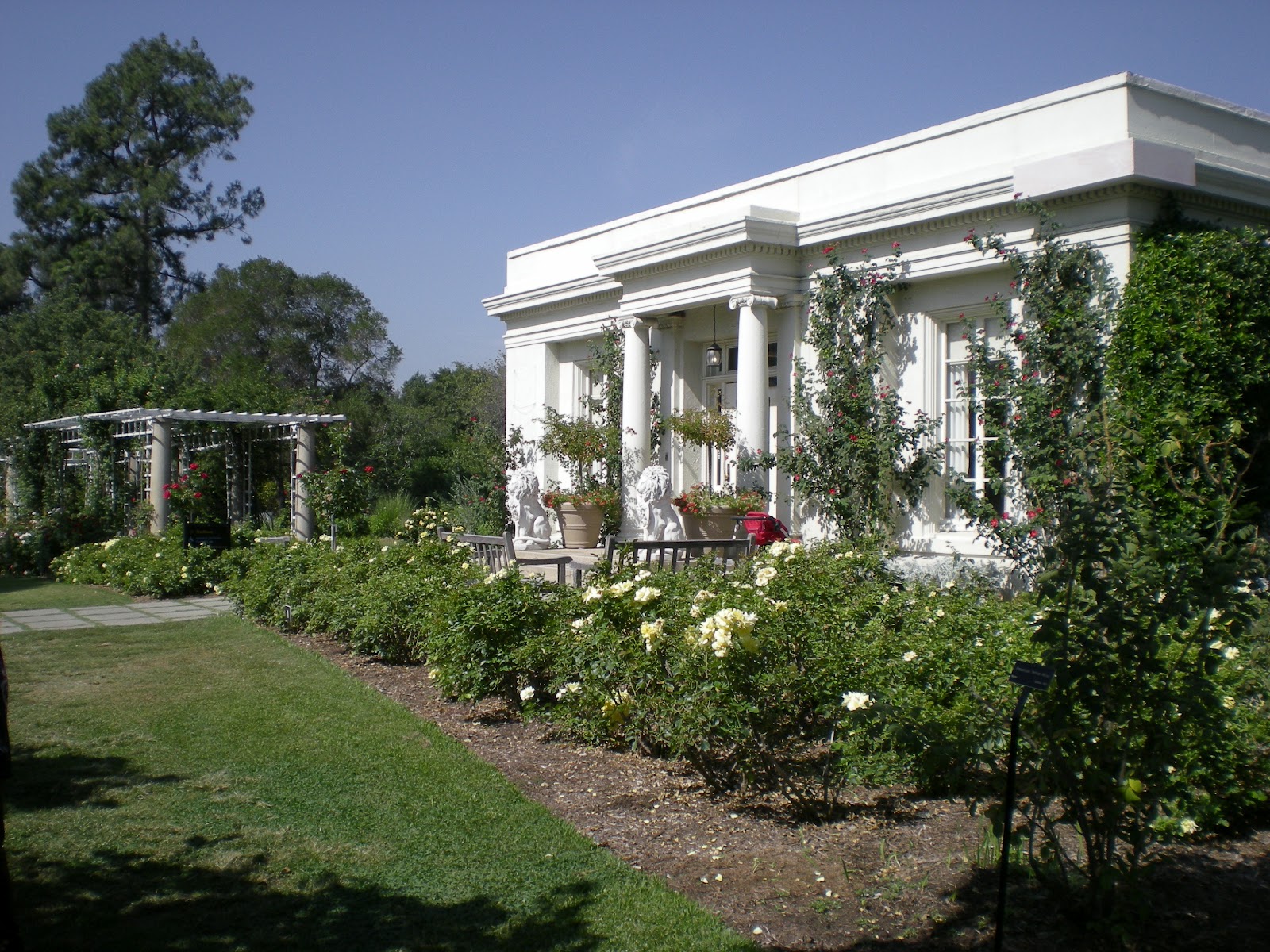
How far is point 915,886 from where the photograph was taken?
3.64m

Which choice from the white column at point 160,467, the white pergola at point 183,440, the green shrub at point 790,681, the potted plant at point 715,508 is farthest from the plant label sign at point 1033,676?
the white column at point 160,467

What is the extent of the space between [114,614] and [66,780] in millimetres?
6258

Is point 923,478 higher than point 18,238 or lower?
lower

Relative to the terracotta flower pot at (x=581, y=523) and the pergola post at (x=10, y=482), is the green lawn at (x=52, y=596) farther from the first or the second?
the terracotta flower pot at (x=581, y=523)

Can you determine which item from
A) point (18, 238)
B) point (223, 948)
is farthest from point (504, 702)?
point (18, 238)

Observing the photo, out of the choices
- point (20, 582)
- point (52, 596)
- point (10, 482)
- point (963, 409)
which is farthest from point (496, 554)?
point (10, 482)

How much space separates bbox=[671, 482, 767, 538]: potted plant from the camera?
12.2m

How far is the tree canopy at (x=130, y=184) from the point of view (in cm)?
3556

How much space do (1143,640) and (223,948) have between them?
2.89 meters

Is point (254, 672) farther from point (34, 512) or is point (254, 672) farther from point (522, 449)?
point (34, 512)

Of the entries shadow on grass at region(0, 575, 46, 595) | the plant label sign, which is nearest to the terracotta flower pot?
shadow on grass at region(0, 575, 46, 595)

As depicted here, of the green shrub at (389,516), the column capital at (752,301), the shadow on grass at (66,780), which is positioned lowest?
the shadow on grass at (66,780)

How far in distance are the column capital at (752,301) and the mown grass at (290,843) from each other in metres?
7.25

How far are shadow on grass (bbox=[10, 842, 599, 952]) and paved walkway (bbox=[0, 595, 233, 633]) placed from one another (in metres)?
6.64
